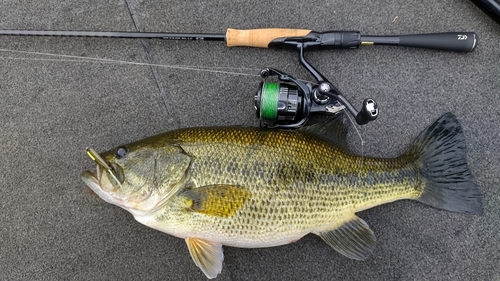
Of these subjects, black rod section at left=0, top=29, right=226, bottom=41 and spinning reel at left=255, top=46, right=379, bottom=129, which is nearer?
spinning reel at left=255, top=46, right=379, bottom=129

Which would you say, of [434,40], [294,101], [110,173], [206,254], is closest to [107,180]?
[110,173]

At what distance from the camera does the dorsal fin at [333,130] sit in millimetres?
1609

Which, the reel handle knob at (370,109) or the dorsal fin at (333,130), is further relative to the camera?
the dorsal fin at (333,130)

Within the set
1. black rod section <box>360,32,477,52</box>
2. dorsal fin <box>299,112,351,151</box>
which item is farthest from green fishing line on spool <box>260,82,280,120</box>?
black rod section <box>360,32,477,52</box>

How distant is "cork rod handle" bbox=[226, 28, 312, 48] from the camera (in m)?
1.73

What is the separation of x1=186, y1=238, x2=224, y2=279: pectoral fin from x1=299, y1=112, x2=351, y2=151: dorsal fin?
25.1 inches

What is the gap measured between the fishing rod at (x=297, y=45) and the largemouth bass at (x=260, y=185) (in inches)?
3.4

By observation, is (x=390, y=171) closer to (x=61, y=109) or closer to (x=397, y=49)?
(x=397, y=49)

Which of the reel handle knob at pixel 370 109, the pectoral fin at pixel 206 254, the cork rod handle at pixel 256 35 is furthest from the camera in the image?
the cork rod handle at pixel 256 35

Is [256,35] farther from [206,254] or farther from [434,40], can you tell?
[206,254]

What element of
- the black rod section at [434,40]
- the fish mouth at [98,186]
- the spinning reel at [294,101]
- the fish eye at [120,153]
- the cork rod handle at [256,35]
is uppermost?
the cork rod handle at [256,35]

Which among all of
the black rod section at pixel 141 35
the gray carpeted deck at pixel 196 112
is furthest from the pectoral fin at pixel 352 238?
the black rod section at pixel 141 35

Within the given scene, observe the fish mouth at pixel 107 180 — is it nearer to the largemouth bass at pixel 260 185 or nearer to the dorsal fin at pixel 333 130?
the largemouth bass at pixel 260 185

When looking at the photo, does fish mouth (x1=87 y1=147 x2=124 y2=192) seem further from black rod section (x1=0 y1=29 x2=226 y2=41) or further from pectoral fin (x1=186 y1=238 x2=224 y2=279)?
black rod section (x1=0 y1=29 x2=226 y2=41)
